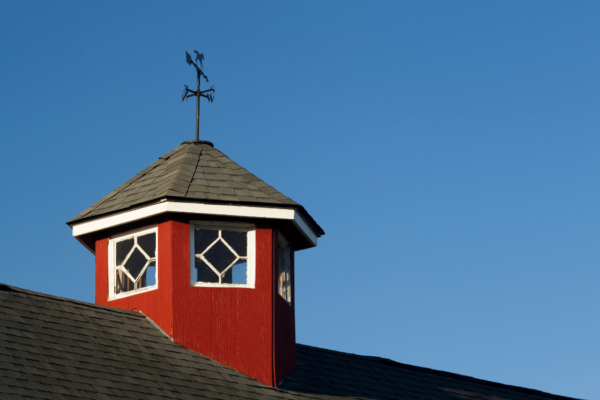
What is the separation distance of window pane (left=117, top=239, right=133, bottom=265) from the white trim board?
0.47 meters

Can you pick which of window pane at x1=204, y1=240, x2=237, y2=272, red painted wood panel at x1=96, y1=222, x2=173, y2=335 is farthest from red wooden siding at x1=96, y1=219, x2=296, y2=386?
window pane at x1=204, y1=240, x2=237, y2=272

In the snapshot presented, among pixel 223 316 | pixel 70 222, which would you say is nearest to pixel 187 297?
pixel 223 316

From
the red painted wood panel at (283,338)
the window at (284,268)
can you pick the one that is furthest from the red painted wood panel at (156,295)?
the window at (284,268)

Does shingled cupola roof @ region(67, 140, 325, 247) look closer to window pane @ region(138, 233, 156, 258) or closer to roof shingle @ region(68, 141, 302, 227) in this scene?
roof shingle @ region(68, 141, 302, 227)

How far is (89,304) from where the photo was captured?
12773 millimetres

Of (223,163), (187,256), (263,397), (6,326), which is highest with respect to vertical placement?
(223,163)

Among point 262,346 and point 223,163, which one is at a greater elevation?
point 223,163

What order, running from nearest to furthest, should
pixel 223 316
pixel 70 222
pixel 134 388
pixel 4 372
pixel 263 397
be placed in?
pixel 4 372
pixel 134 388
pixel 263 397
pixel 223 316
pixel 70 222

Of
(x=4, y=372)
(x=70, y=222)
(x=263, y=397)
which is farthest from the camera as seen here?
(x=70, y=222)

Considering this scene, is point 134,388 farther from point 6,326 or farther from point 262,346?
point 262,346

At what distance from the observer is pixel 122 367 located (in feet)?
36.3

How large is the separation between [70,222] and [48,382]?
192 inches

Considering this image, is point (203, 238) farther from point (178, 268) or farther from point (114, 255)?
point (114, 255)

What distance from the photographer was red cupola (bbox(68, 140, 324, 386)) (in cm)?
1325
